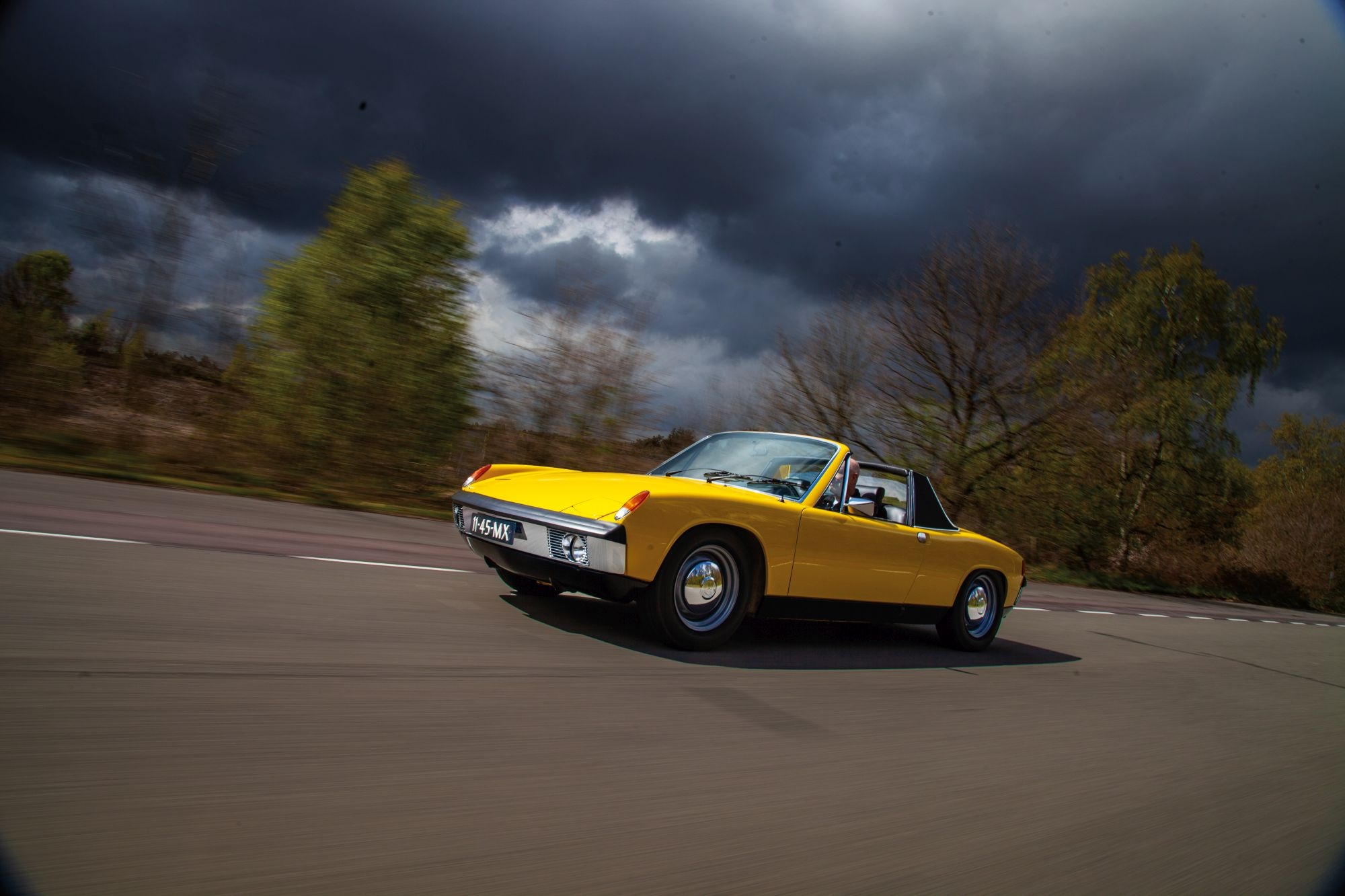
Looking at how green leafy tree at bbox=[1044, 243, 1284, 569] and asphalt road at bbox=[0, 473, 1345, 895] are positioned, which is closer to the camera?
asphalt road at bbox=[0, 473, 1345, 895]

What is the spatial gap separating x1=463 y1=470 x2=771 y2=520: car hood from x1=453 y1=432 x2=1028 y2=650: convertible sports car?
0.01m

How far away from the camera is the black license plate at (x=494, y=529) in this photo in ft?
15.7

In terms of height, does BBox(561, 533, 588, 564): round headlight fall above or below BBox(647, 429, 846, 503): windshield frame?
below

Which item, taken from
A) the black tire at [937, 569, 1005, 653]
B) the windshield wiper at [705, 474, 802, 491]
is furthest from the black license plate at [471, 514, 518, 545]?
the black tire at [937, 569, 1005, 653]

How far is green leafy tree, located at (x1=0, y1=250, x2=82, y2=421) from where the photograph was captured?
11.0 meters

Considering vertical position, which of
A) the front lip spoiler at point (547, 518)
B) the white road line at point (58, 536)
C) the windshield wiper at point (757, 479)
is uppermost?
the windshield wiper at point (757, 479)

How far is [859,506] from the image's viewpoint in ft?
17.7

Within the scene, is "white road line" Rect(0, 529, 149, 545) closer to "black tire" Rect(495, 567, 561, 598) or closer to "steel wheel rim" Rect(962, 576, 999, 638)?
"black tire" Rect(495, 567, 561, 598)

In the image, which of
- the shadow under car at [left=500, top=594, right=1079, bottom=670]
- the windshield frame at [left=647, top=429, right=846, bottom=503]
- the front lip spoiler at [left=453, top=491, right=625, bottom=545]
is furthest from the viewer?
the windshield frame at [left=647, top=429, right=846, bottom=503]

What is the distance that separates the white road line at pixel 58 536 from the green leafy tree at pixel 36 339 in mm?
7421

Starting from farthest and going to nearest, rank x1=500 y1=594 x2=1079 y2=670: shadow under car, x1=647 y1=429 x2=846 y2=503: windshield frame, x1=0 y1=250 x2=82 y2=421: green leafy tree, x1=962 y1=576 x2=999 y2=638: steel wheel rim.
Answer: x1=0 y1=250 x2=82 y2=421: green leafy tree, x1=962 y1=576 x2=999 y2=638: steel wheel rim, x1=647 y1=429 x2=846 y2=503: windshield frame, x1=500 y1=594 x2=1079 y2=670: shadow under car

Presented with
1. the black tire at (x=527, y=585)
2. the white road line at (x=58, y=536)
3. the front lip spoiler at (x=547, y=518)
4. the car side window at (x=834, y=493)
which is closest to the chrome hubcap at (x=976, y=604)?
the car side window at (x=834, y=493)

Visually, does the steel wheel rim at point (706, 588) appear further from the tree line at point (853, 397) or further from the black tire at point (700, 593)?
the tree line at point (853, 397)

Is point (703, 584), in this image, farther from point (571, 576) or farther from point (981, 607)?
point (981, 607)
